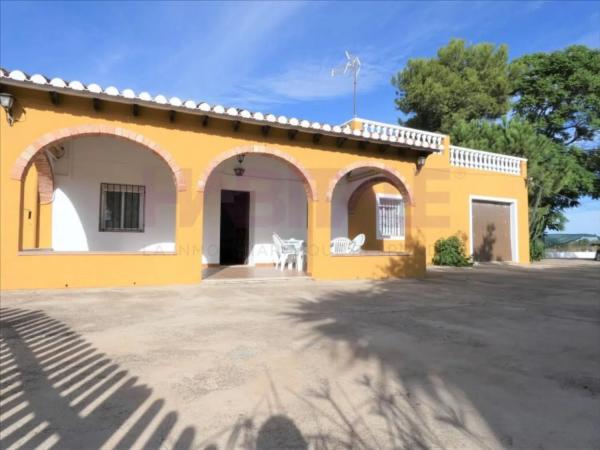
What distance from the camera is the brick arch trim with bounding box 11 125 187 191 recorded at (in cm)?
680

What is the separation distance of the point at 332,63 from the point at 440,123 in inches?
513

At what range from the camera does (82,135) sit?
7234 mm

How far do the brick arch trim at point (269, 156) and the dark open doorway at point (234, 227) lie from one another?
3.35 meters

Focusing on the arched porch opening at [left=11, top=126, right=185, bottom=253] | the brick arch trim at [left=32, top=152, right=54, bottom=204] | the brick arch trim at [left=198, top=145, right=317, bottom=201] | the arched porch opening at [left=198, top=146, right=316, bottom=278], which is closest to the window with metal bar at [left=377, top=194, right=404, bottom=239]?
the arched porch opening at [left=198, top=146, right=316, bottom=278]

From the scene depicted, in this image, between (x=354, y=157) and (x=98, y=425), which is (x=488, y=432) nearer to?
(x=98, y=425)

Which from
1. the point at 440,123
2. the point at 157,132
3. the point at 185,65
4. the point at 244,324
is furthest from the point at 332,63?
the point at 440,123

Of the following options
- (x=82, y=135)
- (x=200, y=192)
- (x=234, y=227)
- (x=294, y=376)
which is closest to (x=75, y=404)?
(x=294, y=376)

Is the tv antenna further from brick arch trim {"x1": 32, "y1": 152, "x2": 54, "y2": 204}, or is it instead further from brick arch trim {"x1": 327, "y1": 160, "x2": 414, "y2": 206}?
brick arch trim {"x1": 32, "y1": 152, "x2": 54, "y2": 204}

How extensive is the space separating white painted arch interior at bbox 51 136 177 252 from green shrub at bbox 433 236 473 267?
9469 mm

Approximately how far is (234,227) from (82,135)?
6096mm

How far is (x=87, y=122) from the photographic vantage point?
7250 mm

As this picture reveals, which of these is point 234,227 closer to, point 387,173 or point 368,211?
point 368,211

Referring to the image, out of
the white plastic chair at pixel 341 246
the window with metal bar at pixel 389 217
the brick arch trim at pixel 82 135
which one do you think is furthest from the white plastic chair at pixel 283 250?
the window with metal bar at pixel 389 217

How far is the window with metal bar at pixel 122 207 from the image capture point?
33.3 ft
